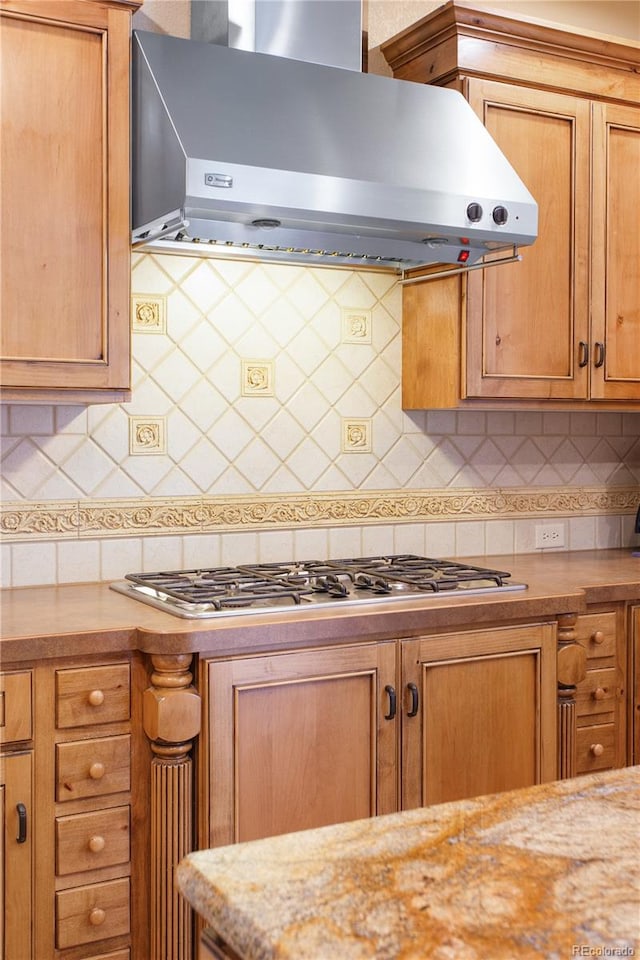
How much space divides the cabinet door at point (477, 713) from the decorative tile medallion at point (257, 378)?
899 mm

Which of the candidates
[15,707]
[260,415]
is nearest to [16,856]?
[15,707]

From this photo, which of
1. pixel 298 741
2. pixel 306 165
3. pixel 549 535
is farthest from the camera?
pixel 549 535

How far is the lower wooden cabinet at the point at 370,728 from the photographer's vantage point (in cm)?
205

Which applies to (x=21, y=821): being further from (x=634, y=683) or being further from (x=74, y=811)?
(x=634, y=683)

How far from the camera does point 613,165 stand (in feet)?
9.74

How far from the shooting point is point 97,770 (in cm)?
199

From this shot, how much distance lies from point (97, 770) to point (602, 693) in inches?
54.2

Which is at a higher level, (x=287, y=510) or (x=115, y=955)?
(x=287, y=510)

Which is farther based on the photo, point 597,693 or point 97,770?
point 597,693

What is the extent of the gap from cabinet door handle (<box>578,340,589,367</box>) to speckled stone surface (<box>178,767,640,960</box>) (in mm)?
2114

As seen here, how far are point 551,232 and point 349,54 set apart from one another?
776 millimetres

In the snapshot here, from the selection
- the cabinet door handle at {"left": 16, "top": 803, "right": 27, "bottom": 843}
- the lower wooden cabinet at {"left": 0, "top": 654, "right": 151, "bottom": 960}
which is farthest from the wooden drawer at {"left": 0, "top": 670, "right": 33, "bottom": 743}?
the cabinet door handle at {"left": 16, "top": 803, "right": 27, "bottom": 843}

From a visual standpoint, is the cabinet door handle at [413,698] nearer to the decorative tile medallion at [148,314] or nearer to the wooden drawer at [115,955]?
the wooden drawer at [115,955]

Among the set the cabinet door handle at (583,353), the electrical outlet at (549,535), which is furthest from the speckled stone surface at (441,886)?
the electrical outlet at (549,535)
